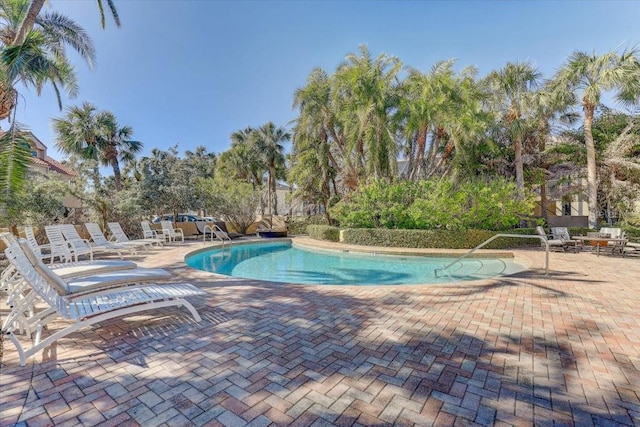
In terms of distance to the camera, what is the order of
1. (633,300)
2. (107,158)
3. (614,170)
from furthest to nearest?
(107,158), (614,170), (633,300)

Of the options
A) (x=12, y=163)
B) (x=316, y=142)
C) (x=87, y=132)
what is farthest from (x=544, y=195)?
(x=87, y=132)

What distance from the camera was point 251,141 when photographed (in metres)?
27.2

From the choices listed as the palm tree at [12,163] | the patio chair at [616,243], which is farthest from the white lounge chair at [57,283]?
the patio chair at [616,243]

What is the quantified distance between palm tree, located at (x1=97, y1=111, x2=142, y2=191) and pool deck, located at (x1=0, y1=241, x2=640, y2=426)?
18.2 metres

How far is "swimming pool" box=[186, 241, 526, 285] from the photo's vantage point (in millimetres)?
9016

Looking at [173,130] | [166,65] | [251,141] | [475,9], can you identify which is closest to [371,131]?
[475,9]

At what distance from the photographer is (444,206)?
1311cm

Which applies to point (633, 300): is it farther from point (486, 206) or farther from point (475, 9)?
point (475, 9)

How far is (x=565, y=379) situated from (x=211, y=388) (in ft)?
10.3

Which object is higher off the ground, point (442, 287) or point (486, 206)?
point (486, 206)

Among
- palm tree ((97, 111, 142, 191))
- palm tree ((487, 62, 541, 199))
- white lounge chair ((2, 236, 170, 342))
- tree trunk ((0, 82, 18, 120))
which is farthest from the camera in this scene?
palm tree ((97, 111, 142, 191))

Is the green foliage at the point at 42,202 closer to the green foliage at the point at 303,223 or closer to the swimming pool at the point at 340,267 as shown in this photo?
the swimming pool at the point at 340,267

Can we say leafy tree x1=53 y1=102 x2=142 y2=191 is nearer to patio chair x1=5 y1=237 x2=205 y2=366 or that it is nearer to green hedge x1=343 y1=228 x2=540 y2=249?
green hedge x1=343 y1=228 x2=540 y2=249

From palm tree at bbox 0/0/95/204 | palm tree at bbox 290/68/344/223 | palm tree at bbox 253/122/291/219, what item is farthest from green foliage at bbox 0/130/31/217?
palm tree at bbox 253/122/291/219
